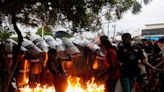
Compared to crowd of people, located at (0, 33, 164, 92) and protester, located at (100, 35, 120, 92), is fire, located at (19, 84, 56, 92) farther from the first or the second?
protester, located at (100, 35, 120, 92)

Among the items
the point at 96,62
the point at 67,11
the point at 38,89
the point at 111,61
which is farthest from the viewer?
the point at 96,62

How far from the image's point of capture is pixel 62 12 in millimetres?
8961

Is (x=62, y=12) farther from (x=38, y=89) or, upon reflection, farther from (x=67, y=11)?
(x=38, y=89)

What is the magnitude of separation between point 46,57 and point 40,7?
3989mm

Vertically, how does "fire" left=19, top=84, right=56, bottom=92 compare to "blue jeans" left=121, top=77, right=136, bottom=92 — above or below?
below

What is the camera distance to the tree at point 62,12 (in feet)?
27.9

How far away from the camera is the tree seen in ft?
27.9

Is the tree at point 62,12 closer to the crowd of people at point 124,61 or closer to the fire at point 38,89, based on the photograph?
the crowd of people at point 124,61

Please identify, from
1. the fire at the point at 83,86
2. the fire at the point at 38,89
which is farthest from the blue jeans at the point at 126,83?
the fire at the point at 38,89

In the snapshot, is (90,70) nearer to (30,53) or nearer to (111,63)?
(30,53)

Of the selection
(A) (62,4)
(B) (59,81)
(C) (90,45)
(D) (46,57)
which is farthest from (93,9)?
(C) (90,45)

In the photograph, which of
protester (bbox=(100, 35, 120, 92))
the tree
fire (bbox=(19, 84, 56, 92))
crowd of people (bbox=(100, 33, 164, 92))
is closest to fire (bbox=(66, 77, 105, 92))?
fire (bbox=(19, 84, 56, 92))

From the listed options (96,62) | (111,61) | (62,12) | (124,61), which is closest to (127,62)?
(124,61)

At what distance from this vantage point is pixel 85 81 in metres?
14.6
